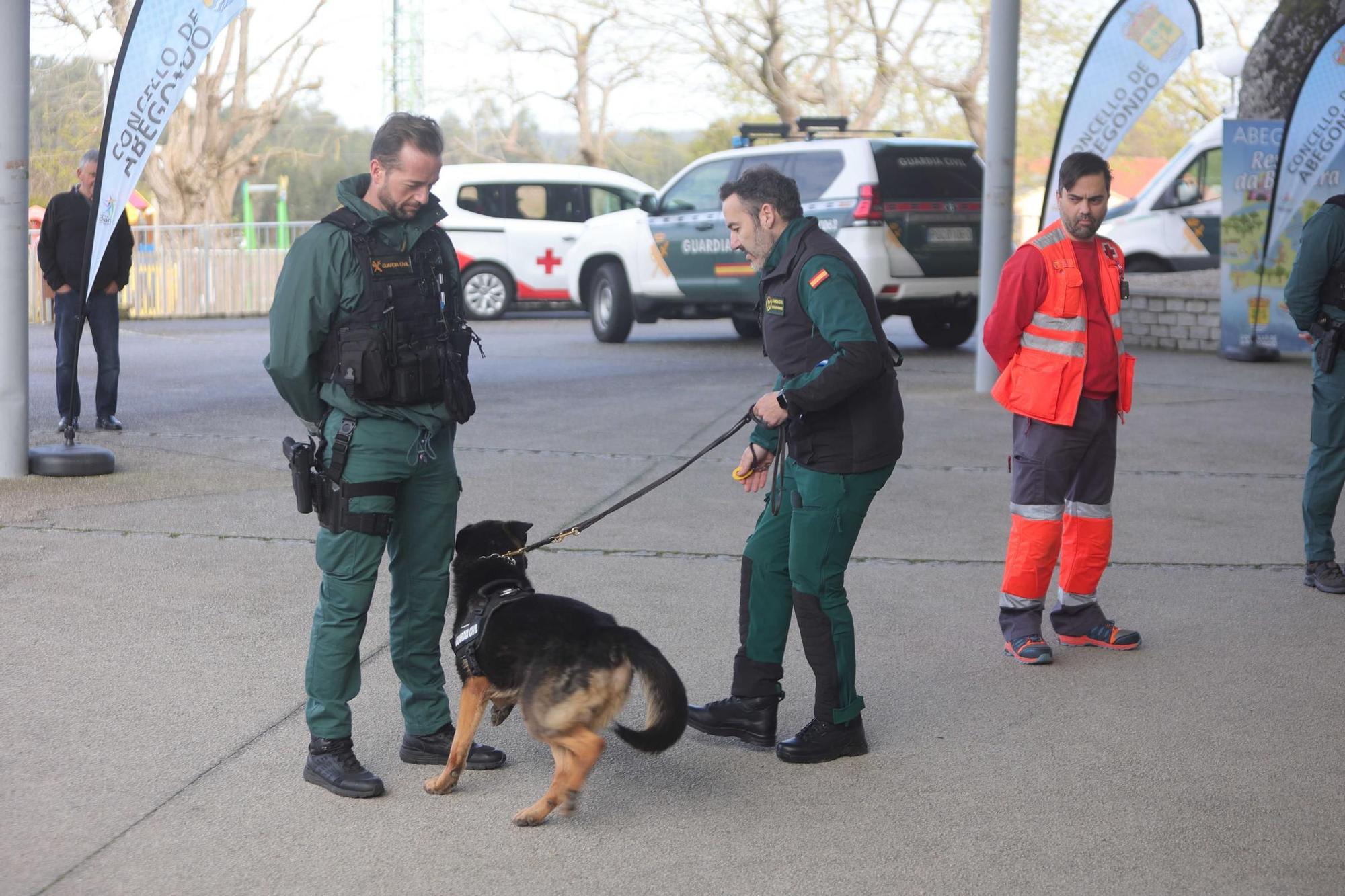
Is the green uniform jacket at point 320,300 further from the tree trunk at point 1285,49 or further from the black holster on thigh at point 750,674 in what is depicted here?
the tree trunk at point 1285,49

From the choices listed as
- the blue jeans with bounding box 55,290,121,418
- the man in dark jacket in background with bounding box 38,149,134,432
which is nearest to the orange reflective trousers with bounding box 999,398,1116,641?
the blue jeans with bounding box 55,290,121,418

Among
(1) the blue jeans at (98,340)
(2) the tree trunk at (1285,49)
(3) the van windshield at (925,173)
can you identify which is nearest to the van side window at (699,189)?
(3) the van windshield at (925,173)

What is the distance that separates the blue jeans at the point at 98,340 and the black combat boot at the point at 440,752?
20.5ft

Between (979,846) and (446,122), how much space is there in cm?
4723

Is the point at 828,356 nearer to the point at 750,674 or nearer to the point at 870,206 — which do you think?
the point at 750,674

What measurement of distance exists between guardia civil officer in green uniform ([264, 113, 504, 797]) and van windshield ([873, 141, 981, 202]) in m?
10.9

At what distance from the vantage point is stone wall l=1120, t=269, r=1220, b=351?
54.5ft

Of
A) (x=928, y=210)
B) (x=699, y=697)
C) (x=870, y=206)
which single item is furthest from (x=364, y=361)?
(x=928, y=210)

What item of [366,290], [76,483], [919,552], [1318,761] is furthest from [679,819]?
[76,483]

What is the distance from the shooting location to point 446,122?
4856 cm

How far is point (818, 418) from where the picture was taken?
14.0 ft

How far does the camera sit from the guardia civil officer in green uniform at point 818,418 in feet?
13.5

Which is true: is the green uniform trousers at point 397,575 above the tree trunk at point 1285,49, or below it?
below

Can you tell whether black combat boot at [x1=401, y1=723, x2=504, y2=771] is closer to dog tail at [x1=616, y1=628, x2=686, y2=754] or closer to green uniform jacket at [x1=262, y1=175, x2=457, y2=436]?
dog tail at [x1=616, y1=628, x2=686, y2=754]
